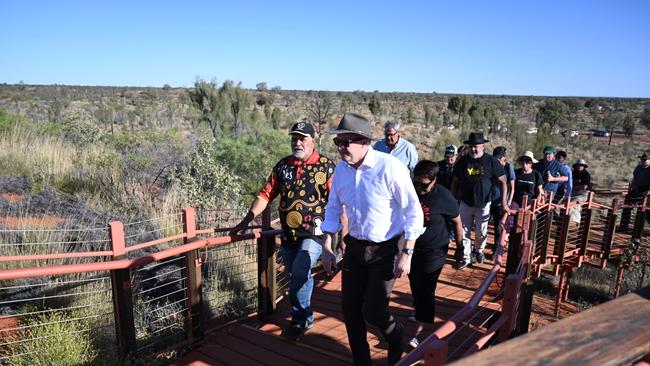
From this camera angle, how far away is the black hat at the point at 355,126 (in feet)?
9.43

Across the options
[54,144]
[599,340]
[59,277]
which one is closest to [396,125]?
[59,277]

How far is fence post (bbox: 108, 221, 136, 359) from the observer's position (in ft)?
10.9

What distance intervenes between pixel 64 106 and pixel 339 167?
31.4 metres

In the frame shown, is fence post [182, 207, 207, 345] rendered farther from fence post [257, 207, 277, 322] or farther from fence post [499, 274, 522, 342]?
fence post [499, 274, 522, 342]

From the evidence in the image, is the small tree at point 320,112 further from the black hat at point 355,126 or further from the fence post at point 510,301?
the fence post at point 510,301

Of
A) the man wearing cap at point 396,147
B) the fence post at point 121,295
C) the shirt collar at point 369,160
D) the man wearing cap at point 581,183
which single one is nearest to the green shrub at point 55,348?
the fence post at point 121,295

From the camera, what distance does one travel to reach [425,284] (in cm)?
384

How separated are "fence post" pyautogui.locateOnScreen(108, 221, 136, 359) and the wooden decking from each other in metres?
0.50

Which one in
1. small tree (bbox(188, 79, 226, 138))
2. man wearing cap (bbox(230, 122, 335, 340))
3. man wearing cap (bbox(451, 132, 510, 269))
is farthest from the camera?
small tree (bbox(188, 79, 226, 138))

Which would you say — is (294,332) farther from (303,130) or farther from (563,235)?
(563,235)

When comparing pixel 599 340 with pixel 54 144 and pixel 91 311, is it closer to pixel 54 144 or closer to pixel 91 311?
pixel 91 311

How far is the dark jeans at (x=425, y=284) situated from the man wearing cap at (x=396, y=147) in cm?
212

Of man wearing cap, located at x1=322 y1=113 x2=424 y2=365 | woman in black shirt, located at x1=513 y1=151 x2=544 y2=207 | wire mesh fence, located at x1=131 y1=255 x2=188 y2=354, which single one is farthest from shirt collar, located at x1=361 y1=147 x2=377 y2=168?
woman in black shirt, located at x1=513 y1=151 x2=544 y2=207

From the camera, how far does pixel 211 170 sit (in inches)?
372
